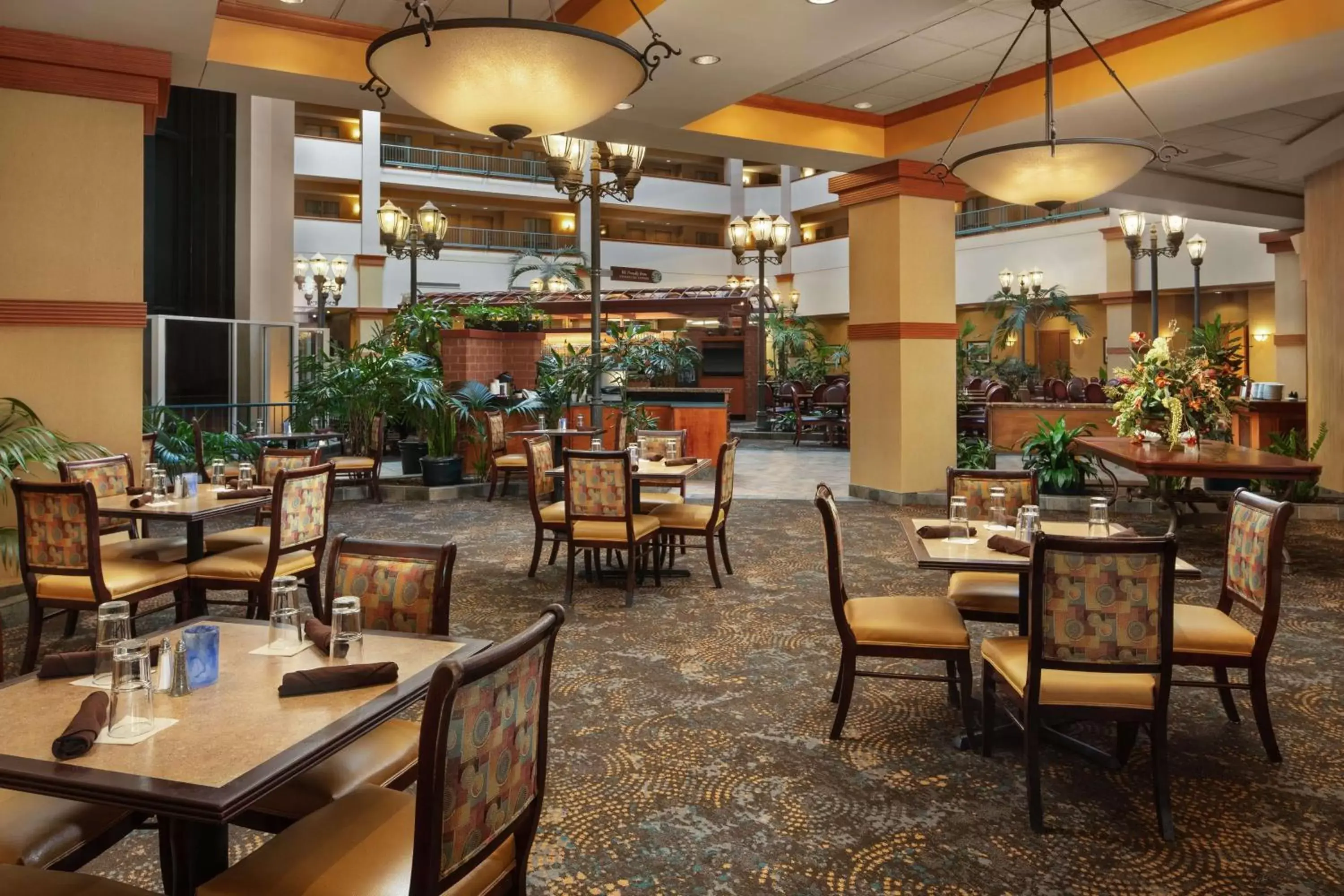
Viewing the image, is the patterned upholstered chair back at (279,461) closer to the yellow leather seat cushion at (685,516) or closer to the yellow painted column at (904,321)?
the yellow leather seat cushion at (685,516)

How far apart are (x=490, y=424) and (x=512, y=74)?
21.4 ft

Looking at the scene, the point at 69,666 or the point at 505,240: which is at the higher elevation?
the point at 505,240

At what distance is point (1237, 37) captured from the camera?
17.6 ft

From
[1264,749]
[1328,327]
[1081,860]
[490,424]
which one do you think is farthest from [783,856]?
[1328,327]

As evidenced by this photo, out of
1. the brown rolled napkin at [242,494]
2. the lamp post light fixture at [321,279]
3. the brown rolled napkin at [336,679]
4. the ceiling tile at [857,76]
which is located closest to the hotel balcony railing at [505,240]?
the lamp post light fixture at [321,279]

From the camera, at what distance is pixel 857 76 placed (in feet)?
22.2

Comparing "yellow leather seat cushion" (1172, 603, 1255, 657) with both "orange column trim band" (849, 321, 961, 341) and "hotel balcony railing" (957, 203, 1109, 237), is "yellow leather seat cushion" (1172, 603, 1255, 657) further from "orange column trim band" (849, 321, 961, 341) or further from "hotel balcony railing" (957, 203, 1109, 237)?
"hotel balcony railing" (957, 203, 1109, 237)

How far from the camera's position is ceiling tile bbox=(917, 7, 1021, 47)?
5566 mm

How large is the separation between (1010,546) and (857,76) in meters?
4.76

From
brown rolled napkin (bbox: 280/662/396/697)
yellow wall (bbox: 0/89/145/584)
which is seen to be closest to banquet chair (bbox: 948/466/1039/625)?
brown rolled napkin (bbox: 280/662/396/697)

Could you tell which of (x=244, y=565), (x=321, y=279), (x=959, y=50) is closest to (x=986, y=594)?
(x=244, y=565)

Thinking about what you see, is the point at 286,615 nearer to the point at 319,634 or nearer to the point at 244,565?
the point at 319,634

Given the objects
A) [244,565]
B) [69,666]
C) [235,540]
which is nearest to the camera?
[69,666]

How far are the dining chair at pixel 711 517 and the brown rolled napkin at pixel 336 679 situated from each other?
3.55 meters
